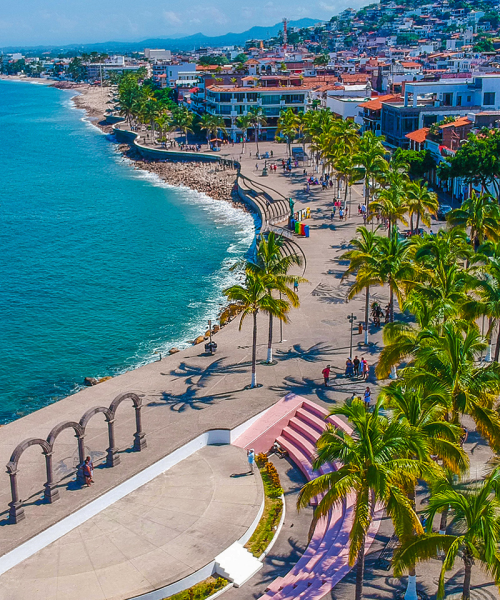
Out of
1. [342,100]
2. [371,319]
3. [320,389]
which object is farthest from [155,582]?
[342,100]

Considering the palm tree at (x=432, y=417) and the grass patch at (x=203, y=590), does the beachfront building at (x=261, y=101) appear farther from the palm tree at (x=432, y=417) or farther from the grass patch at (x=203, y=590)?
the grass patch at (x=203, y=590)

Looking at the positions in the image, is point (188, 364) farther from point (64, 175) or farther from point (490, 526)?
point (64, 175)

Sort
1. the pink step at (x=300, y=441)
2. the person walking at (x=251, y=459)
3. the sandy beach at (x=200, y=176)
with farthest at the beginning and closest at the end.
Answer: the sandy beach at (x=200, y=176) < the pink step at (x=300, y=441) < the person walking at (x=251, y=459)

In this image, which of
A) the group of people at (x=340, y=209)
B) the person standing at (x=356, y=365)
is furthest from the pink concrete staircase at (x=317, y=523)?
the group of people at (x=340, y=209)

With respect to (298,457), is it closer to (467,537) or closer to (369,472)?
(369,472)

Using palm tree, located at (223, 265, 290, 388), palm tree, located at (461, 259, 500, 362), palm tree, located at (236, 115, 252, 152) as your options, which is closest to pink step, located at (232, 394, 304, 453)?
palm tree, located at (223, 265, 290, 388)

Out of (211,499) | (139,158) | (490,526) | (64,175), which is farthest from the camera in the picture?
(139,158)

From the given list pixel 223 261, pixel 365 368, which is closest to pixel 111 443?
pixel 365 368

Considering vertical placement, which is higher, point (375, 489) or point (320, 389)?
point (375, 489)
